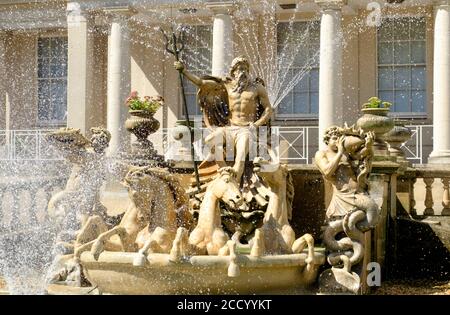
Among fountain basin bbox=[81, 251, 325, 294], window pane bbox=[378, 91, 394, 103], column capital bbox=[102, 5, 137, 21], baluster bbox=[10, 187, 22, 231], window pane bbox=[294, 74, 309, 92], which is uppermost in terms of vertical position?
column capital bbox=[102, 5, 137, 21]

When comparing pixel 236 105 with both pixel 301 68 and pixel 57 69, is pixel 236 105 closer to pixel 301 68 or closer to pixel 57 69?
pixel 301 68

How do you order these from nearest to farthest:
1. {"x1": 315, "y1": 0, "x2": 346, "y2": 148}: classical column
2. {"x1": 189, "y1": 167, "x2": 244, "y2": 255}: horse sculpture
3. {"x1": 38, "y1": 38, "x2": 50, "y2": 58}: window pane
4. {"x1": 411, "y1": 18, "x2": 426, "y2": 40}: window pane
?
{"x1": 189, "y1": 167, "x2": 244, "y2": 255}: horse sculpture → {"x1": 315, "y1": 0, "x2": 346, "y2": 148}: classical column → {"x1": 411, "y1": 18, "x2": 426, "y2": 40}: window pane → {"x1": 38, "y1": 38, "x2": 50, "y2": 58}: window pane

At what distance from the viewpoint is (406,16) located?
77.7 ft

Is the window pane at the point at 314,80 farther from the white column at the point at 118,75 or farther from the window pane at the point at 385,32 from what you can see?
the white column at the point at 118,75

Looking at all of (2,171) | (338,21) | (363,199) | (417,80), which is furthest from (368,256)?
(417,80)

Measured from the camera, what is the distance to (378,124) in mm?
11703

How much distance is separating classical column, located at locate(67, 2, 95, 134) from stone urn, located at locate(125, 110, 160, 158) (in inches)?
358

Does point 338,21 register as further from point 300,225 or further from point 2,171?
point 300,225

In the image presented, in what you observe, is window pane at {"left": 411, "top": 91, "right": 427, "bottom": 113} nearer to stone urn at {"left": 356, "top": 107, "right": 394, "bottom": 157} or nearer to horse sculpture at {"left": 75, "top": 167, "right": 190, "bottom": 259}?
stone urn at {"left": 356, "top": 107, "right": 394, "bottom": 157}

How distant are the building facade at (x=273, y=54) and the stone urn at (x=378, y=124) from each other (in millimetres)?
9344

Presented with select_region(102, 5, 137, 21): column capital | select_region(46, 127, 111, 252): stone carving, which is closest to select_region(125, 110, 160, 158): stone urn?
select_region(46, 127, 111, 252): stone carving

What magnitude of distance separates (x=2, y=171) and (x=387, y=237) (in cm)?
1016

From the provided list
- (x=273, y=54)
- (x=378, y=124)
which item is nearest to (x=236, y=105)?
(x=378, y=124)

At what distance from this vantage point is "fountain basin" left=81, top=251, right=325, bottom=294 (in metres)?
7.53
